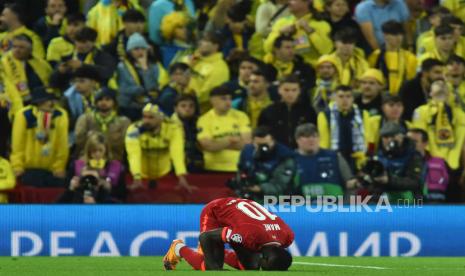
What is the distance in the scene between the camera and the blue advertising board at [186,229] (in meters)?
16.6

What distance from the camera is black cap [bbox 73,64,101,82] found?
18984mm

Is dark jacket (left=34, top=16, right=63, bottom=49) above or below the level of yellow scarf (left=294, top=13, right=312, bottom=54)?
above

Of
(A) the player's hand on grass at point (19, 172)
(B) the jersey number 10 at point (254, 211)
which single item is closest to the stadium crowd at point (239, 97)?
(A) the player's hand on grass at point (19, 172)

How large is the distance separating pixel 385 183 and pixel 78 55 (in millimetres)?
5150

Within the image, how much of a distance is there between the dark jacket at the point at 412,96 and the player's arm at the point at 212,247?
7.16 meters

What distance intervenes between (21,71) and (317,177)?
4786 millimetres

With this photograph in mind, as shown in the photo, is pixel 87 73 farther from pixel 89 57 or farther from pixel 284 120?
pixel 284 120

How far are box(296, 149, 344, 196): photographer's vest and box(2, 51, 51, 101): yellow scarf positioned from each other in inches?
170

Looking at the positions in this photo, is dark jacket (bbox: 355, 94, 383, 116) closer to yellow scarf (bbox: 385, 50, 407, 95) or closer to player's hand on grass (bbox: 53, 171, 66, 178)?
yellow scarf (bbox: 385, 50, 407, 95)

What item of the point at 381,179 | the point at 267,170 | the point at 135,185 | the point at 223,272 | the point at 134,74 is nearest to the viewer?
the point at 223,272

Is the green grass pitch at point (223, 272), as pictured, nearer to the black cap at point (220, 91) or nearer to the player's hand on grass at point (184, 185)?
the player's hand on grass at point (184, 185)

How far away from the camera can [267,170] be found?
56.7ft

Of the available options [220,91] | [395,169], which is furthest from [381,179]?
[220,91]

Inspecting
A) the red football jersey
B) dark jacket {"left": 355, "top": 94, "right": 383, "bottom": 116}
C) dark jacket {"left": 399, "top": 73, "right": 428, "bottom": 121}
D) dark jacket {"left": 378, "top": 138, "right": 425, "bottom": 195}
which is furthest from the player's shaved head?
dark jacket {"left": 399, "top": 73, "right": 428, "bottom": 121}
